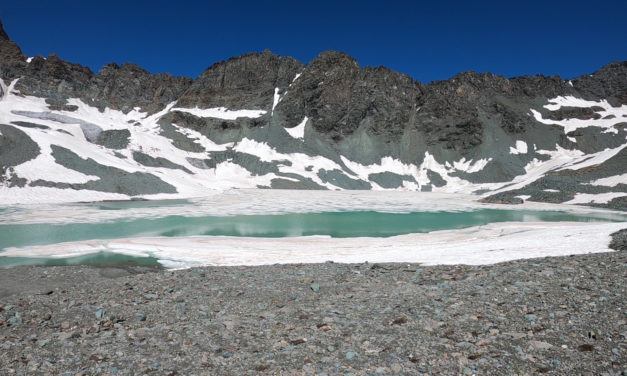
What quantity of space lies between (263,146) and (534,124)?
289 feet

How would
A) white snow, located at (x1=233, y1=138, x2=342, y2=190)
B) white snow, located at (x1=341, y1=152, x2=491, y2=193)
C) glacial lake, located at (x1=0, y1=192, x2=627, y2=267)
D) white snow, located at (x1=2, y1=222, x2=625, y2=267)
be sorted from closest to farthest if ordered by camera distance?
white snow, located at (x1=2, y1=222, x2=625, y2=267)
glacial lake, located at (x1=0, y1=192, x2=627, y2=267)
white snow, located at (x1=233, y1=138, x2=342, y2=190)
white snow, located at (x1=341, y1=152, x2=491, y2=193)

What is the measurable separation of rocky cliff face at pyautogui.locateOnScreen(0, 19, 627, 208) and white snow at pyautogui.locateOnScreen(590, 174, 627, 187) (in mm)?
302

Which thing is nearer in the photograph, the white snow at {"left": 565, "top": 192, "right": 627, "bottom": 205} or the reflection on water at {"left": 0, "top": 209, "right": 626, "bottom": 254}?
the reflection on water at {"left": 0, "top": 209, "right": 626, "bottom": 254}

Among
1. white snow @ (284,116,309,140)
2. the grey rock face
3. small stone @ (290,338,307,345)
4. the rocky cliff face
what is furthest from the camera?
the grey rock face

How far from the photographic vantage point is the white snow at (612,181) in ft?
202

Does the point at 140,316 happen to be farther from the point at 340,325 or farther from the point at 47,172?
the point at 47,172

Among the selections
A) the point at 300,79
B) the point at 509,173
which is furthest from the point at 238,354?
the point at 300,79

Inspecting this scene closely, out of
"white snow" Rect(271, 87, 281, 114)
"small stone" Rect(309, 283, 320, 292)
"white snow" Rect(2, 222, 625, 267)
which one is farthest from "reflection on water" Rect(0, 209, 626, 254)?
"white snow" Rect(271, 87, 281, 114)

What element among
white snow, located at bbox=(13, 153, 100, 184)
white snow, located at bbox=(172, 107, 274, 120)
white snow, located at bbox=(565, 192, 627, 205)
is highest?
white snow, located at bbox=(172, 107, 274, 120)

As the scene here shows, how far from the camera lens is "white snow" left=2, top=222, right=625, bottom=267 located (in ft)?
57.8

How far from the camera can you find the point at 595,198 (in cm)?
5912

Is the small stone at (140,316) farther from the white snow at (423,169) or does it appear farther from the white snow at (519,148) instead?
the white snow at (519,148)

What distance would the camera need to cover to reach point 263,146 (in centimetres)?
11700

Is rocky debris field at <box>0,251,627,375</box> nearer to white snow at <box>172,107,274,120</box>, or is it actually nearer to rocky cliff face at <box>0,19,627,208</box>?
rocky cliff face at <box>0,19,627,208</box>
